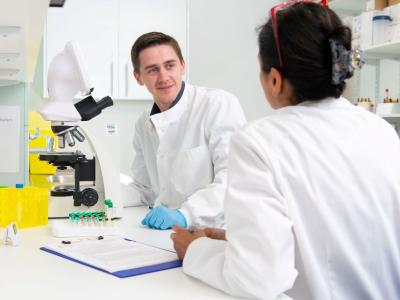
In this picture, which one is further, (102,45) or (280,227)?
(102,45)

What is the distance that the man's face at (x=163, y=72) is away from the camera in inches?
75.1

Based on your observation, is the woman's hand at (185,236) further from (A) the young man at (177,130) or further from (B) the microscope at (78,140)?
(B) the microscope at (78,140)

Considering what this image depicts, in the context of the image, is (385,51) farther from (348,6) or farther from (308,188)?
(308,188)

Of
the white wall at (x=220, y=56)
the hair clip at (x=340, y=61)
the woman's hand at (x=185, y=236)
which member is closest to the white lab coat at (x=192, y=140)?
the woman's hand at (x=185, y=236)

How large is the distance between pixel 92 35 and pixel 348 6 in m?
1.83

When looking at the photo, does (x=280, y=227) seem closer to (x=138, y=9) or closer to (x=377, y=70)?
(x=377, y=70)

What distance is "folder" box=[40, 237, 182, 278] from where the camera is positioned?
1005mm

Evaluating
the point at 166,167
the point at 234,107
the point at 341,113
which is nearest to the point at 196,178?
the point at 166,167

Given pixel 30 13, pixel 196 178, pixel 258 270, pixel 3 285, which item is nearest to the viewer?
pixel 258 270

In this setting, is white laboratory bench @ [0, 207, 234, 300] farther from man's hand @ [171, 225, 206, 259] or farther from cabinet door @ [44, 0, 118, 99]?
cabinet door @ [44, 0, 118, 99]

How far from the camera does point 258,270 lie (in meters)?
0.80

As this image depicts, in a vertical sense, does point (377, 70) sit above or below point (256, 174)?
above

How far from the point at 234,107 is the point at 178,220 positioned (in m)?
0.56

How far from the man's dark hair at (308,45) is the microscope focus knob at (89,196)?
836 millimetres
